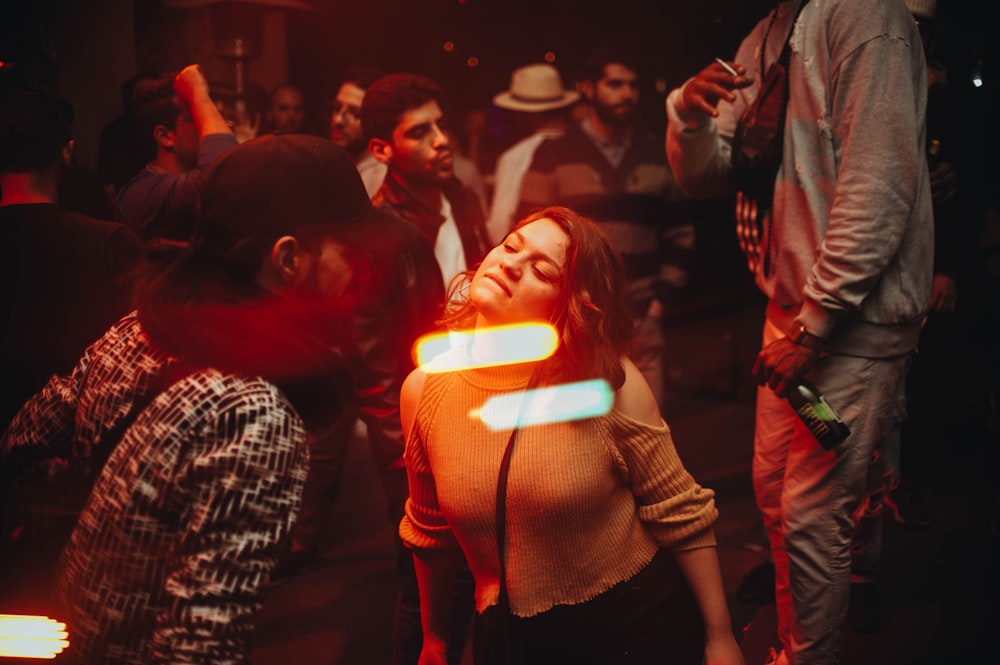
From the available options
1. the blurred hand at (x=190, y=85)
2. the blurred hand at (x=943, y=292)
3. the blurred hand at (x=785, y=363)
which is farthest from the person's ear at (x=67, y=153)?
the blurred hand at (x=943, y=292)

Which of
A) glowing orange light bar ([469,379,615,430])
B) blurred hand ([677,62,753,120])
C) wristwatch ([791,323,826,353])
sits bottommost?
wristwatch ([791,323,826,353])

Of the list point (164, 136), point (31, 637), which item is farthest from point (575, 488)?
point (164, 136)

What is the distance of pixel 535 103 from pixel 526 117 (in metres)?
0.15

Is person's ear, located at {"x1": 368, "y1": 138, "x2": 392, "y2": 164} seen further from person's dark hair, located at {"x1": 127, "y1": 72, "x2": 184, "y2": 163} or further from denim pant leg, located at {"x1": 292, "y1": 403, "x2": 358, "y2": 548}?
denim pant leg, located at {"x1": 292, "y1": 403, "x2": 358, "y2": 548}

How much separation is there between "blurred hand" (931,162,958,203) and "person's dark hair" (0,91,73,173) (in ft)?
9.19

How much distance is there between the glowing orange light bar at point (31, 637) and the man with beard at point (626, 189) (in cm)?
287

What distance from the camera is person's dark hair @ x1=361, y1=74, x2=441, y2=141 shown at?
291 centimetres

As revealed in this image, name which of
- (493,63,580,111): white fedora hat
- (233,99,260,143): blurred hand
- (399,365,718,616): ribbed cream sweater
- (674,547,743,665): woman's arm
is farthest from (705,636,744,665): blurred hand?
(493,63,580,111): white fedora hat

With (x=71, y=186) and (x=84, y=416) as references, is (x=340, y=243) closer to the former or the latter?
(x=84, y=416)

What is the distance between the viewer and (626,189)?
4.20 meters

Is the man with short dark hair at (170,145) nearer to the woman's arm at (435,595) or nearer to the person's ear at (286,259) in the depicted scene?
the person's ear at (286,259)

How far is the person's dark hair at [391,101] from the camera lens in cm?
291

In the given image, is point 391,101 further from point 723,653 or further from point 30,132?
point 723,653

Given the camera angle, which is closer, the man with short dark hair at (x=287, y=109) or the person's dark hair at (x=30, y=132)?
the person's dark hair at (x=30, y=132)
